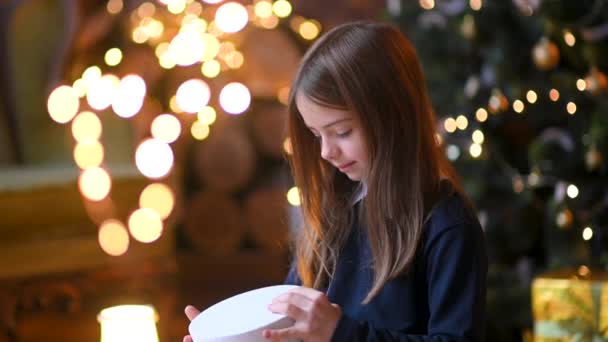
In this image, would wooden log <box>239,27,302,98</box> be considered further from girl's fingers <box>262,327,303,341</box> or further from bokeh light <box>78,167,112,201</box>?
girl's fingers <box>262,327,303,341</box>

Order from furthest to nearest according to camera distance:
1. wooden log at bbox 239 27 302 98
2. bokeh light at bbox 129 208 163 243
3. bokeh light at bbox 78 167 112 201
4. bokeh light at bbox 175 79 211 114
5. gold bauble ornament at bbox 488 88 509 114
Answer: wooden log at bbox 239 27 302 98
bokeh light at bbox 175 79 211 114
bokeh light at bbox 129 208 163 243
bokeh light at bbox 78 167 112 201
gold bauble ornament at bbox 488 88 509 114

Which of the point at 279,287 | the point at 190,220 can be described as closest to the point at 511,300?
the point at 279,287

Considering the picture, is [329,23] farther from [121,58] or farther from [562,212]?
[562,212]

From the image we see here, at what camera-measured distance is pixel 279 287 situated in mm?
1313

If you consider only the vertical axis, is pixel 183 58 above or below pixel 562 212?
above

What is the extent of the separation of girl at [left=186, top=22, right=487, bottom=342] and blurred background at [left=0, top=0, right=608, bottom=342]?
360mm

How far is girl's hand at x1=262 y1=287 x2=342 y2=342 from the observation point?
1.15 metres

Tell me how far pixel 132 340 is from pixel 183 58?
1.44 metres

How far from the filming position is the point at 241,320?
1227 mm

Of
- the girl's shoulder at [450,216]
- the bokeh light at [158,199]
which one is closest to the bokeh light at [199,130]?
the bokeh light at [158,199]

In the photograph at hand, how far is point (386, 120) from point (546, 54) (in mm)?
910

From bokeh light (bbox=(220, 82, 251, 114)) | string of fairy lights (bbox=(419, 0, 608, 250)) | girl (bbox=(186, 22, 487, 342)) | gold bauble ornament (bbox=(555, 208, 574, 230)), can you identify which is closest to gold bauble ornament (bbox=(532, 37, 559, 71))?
string of fairy lights (bbox=(419, 0, 608, 250))

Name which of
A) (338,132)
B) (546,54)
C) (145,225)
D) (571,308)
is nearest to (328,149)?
(338,132)

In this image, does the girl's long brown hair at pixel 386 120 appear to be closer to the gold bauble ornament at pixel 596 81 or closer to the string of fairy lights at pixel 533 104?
the string of fairy lights at pixel 533 104
